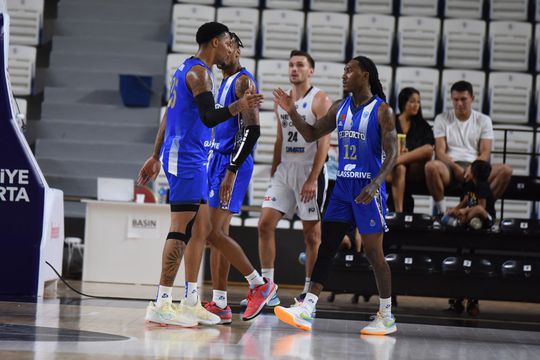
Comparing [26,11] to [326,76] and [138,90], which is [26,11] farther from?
[326,76]

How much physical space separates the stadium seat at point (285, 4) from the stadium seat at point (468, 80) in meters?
2.20

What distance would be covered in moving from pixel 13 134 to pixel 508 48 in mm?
7377

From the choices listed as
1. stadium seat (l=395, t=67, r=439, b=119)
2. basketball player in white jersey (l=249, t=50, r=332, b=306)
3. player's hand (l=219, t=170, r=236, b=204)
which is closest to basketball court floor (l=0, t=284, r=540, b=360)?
basketball player in white jersey (l=249, t=50, r=332, b=306)

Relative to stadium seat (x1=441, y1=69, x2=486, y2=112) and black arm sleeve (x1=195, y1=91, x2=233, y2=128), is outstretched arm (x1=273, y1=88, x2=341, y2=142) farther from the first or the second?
stadium seat (x1=441, y1=69, x2=486, y2=112)

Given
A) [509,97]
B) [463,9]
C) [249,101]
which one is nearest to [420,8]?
[463,9]

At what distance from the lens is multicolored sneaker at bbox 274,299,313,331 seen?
554 cm

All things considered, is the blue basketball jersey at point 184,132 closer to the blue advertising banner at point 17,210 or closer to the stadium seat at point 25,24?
the blue advertising banner at point 17,210

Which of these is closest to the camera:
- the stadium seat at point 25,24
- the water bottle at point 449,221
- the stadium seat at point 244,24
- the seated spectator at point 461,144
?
the water bottle at point 449,221

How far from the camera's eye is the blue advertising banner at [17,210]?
23.1 feet

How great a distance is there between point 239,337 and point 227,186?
1003 mm

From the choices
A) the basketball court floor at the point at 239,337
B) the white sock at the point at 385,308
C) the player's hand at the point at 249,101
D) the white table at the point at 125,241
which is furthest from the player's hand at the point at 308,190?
the white table at the point at 125,241

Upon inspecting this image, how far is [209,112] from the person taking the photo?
5.32 metres

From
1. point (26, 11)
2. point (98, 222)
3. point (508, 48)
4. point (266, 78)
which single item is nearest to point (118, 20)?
point (26, 11)

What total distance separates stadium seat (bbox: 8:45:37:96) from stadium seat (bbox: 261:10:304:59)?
3.05 meters
